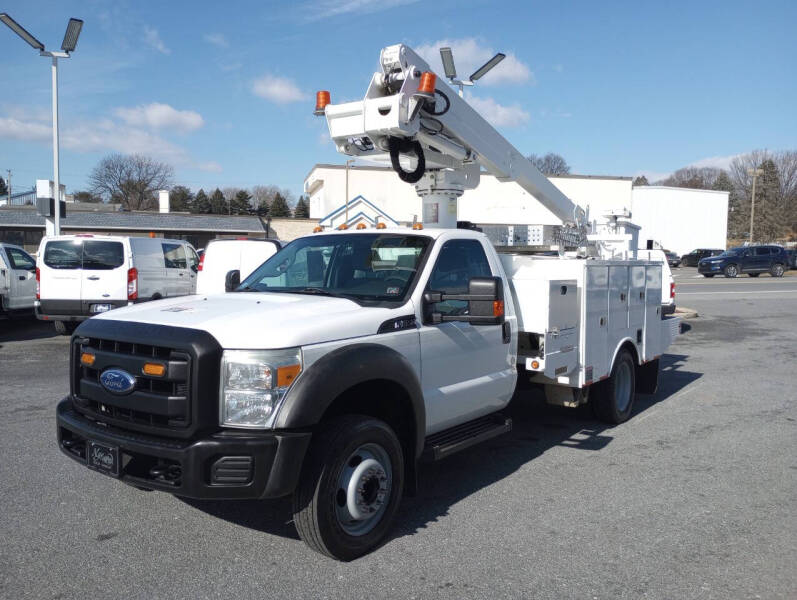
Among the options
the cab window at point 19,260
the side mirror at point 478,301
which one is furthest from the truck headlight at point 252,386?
the cab window at point 19,260

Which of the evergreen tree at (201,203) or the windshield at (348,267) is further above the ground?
the evergreen tree at (201,203)

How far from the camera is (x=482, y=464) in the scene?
18.9 ft

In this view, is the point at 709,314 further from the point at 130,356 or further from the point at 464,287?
the point at 130,356

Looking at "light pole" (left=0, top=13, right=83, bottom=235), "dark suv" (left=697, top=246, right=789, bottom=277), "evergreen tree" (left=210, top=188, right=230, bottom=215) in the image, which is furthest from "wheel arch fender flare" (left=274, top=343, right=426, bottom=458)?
"evergreen tree" (left=210, top=188, right=230, bottom=215)

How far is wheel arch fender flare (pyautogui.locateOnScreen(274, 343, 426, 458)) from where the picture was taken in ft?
11.6

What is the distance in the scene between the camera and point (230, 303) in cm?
438

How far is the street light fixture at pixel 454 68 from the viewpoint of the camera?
16.0 metres

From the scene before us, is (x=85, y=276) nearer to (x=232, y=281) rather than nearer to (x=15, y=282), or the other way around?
(x=15, y=282)

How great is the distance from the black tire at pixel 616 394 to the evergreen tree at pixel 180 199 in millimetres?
79692

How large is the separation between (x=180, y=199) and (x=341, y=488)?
86.0m

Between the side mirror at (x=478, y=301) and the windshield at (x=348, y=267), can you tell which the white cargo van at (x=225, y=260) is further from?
the side mirror at (x=478, y=301)

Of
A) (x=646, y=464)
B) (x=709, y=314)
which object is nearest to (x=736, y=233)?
(x=709, y=314)

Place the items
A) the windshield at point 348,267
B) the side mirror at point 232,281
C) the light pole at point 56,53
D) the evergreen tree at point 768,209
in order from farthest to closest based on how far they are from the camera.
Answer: the evergreen tree at point 768,209 → the light pole at point 56,53 → the side mirror at point 232,281 → the windshield at point 348,267

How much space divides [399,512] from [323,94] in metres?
3.65
